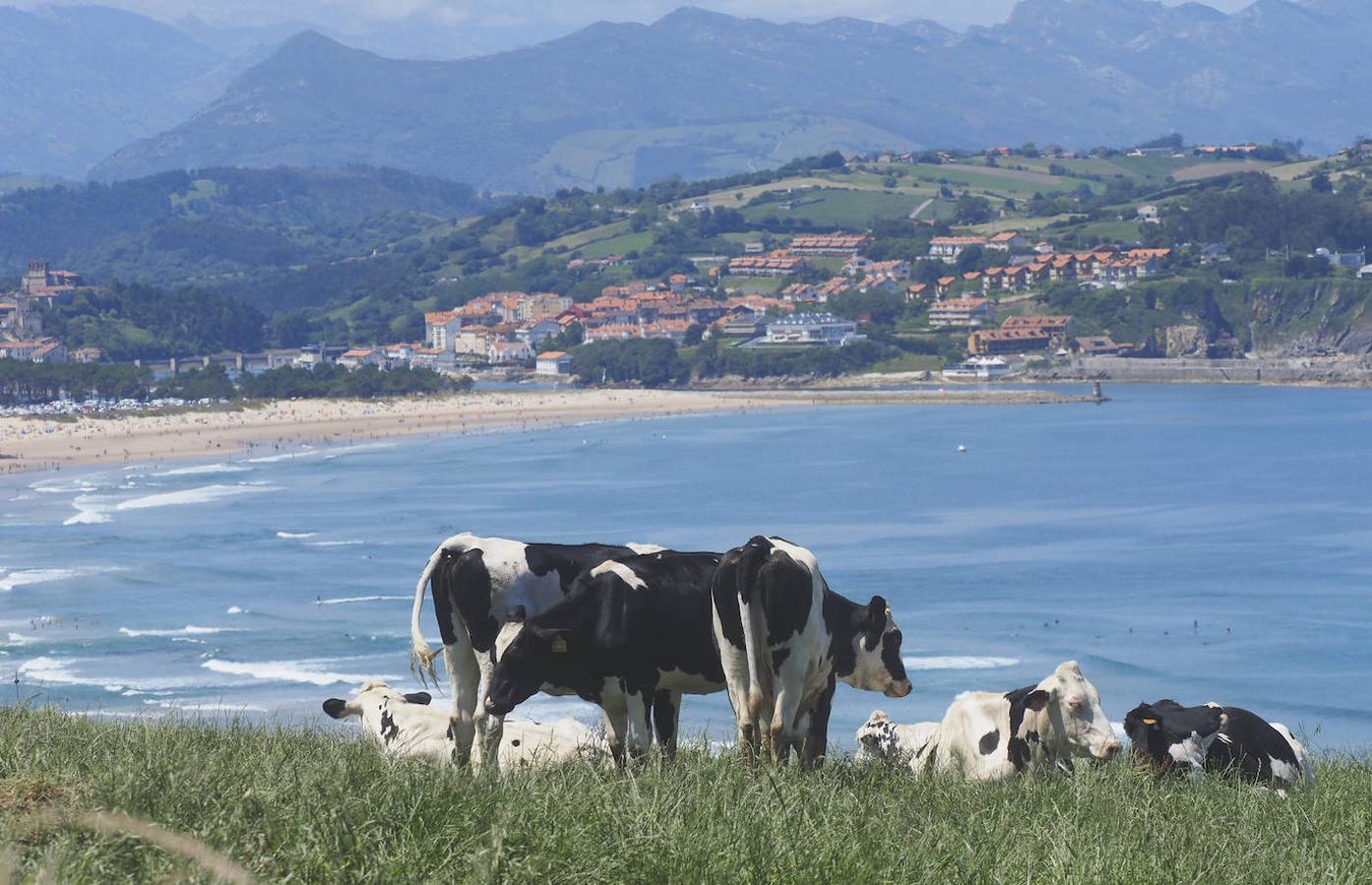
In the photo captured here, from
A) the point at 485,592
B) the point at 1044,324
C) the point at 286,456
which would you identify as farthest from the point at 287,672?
the point at 1044,324

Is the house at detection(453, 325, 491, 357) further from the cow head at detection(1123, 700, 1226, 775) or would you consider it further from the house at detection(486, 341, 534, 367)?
the cow head at detection(1123, 700, 1226, 775)

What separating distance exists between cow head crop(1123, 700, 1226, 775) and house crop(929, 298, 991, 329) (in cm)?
15803

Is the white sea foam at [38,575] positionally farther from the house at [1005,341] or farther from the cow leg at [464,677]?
the house at [1005,341]

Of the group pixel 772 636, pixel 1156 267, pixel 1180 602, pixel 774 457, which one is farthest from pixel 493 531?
pixel 1156 267

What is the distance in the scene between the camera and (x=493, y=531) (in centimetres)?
5547

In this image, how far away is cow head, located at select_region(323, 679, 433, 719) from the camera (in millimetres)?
12664

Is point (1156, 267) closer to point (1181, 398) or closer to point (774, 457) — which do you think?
point (1181, 398)

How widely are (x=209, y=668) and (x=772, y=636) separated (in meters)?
24.6

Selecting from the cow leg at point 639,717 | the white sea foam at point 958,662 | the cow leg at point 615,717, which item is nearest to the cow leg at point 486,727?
the cow leg at point 615,717

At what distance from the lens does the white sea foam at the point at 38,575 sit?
4534cm

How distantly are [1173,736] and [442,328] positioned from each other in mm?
183623

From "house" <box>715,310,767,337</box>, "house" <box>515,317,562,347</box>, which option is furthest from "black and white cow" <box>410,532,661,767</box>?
"house" <box>515,317,562,347</box>

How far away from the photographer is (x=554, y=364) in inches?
6737

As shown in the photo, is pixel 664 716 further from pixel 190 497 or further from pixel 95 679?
pixel 190 497
